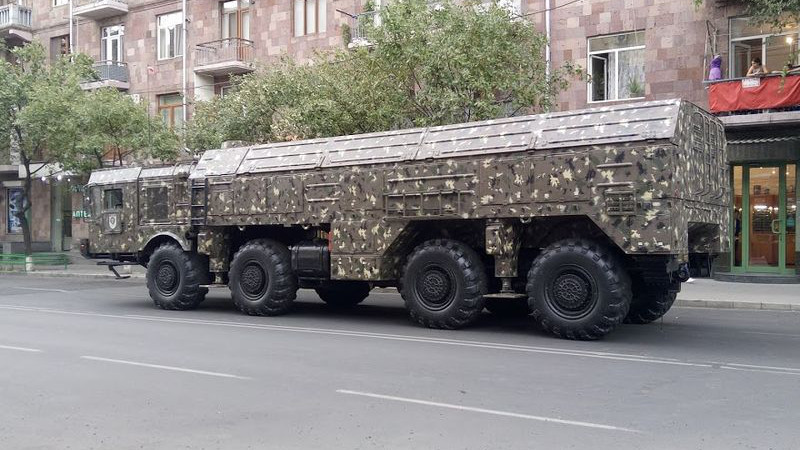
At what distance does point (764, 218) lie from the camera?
68.0 ft

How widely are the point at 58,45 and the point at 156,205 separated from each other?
25458mm

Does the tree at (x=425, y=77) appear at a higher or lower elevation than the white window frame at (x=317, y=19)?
lower

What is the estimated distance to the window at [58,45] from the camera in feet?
118

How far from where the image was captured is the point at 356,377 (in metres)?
8.04

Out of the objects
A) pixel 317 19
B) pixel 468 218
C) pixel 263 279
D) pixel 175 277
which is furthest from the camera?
pixel 317 19

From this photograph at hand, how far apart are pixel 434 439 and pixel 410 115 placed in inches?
546

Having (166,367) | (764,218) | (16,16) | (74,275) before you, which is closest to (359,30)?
(74,275)

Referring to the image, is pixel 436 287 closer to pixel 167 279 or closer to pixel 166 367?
pixel 166 367

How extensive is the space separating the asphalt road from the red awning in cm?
791

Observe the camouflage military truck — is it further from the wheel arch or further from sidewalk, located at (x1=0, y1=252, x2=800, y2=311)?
sidewalk, located at (x1=0, y1=252, x2=800, y2=311)

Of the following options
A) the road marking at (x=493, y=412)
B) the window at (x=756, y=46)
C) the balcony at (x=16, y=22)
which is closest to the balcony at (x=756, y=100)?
the window at (x=756, y=46)

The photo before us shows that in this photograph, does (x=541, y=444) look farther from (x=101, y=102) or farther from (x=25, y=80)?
(x=25, y=80)

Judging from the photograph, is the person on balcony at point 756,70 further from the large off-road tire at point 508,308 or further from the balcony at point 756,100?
the large off-road tire at point 508,308

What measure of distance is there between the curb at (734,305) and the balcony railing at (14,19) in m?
34.2
